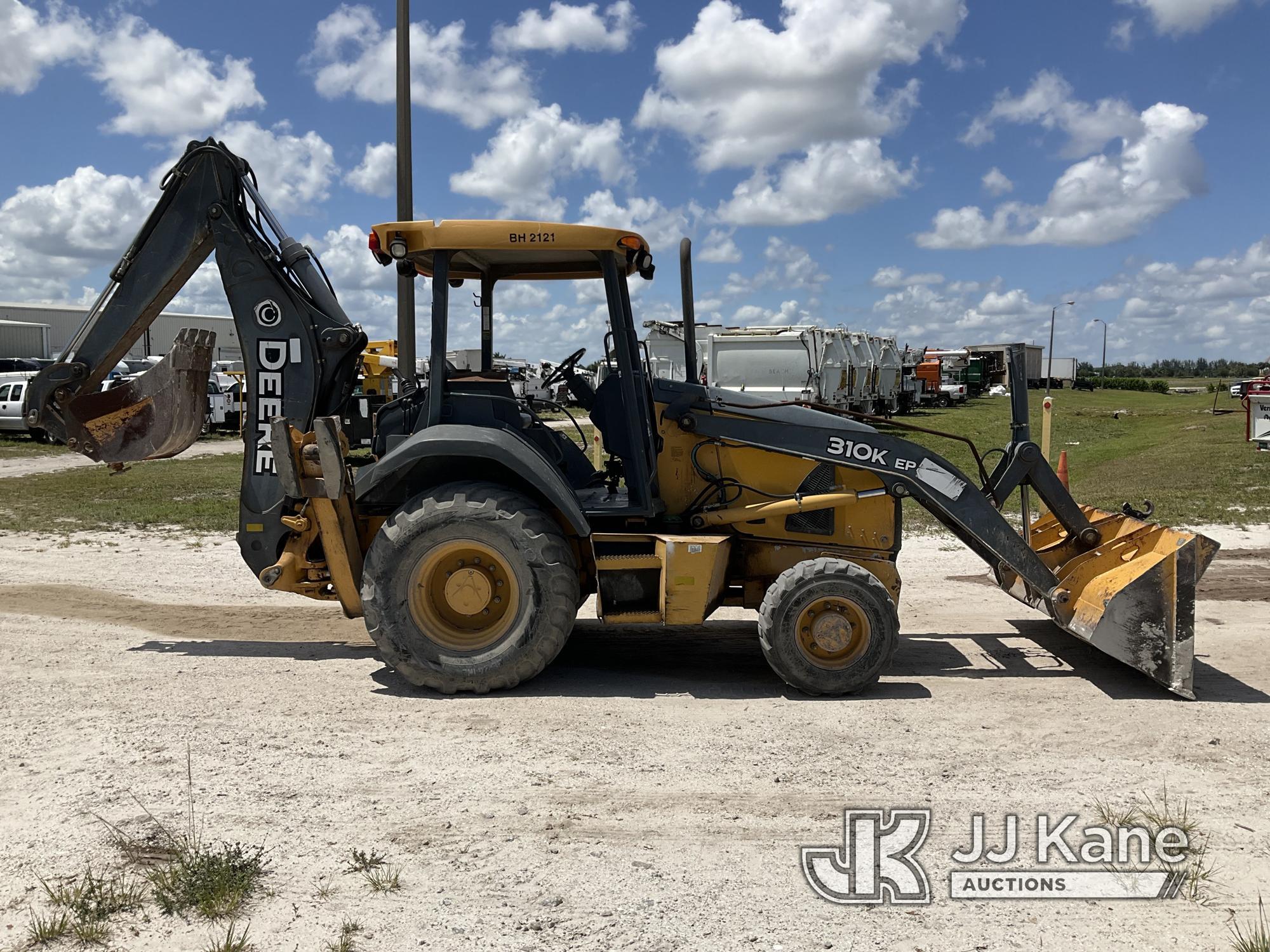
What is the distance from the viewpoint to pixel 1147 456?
22.5m

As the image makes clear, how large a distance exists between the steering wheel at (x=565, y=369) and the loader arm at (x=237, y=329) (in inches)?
56.3

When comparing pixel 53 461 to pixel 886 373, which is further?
pixel 886 373

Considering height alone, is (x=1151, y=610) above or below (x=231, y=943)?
above

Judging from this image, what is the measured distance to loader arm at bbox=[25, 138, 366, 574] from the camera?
6938 mm

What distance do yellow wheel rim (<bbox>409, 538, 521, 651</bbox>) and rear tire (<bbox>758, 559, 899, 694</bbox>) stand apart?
1.54m

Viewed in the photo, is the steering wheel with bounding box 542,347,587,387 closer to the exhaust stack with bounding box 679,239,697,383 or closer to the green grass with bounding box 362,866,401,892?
the exhaust stack with bounding box 679,239,697,383

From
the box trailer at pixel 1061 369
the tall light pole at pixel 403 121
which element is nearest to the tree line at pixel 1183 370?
the box trailer at pixel 1061 369

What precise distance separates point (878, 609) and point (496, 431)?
248 centimetres

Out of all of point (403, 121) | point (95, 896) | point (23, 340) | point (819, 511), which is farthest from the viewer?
point (23, 340)

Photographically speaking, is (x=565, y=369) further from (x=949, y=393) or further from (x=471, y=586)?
(x=949, y=393)

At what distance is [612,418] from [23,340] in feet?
193

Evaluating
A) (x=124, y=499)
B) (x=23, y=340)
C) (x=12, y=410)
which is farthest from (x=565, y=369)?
(x=23, y=340)

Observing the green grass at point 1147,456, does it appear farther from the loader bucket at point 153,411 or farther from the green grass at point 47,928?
the green grass at point 47,928

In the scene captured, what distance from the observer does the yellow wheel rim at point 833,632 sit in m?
6.09
